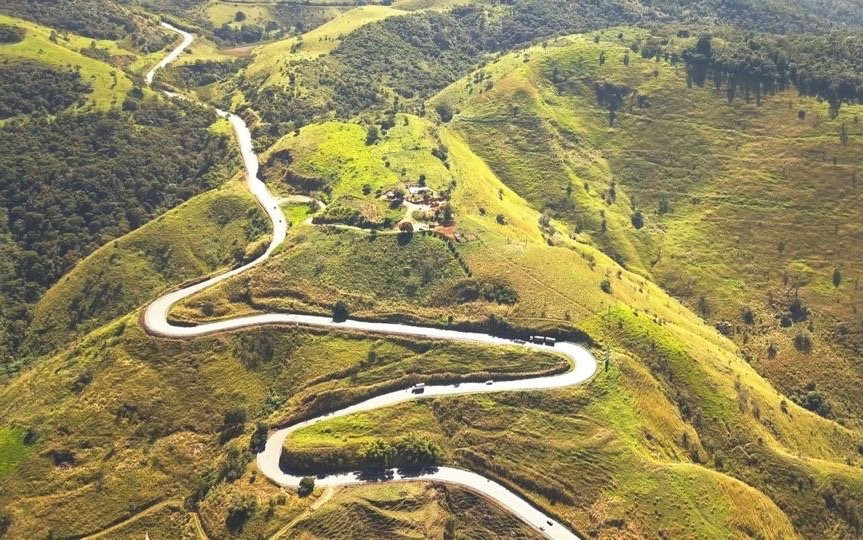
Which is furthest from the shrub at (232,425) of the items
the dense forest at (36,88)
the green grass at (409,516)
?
the dense forest at (36,88)

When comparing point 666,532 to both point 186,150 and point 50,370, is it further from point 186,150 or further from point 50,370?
point 186,150

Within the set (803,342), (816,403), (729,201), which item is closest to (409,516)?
(816,403)

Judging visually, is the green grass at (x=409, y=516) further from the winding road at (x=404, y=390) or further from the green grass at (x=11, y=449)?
the green grass at (x=11, y=449)

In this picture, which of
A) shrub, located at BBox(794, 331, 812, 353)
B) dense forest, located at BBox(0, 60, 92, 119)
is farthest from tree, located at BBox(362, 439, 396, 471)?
dense forest, located at BBox(0, 60, 92, 119)

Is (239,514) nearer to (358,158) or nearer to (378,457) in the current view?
(378,457)

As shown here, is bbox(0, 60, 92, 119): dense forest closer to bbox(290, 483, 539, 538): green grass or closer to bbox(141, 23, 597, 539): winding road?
bbox(141, 23, 597, 539): winding road

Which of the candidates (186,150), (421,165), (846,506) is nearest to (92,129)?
(186,150)

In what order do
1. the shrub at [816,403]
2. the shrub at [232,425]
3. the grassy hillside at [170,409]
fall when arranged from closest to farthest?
the grassy hillside at [170,409], the shrub at [232,425], the shrub at [816,403]
